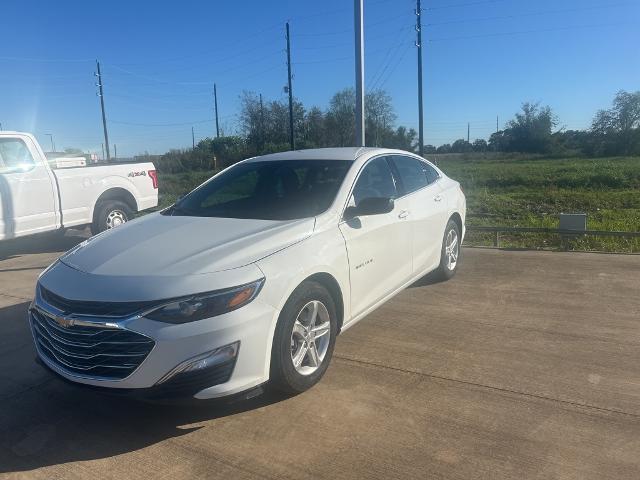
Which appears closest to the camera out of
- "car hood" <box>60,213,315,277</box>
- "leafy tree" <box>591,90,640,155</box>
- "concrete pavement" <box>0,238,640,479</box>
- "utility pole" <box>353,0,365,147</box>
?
"concrete pavement" <box>0,238,640,479</box>

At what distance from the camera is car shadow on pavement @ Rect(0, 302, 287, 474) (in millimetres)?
3107

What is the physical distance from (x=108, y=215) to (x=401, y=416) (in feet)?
24.9

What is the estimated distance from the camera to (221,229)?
3902 millimetres

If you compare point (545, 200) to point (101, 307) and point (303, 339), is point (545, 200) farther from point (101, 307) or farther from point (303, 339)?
point (101, 307)

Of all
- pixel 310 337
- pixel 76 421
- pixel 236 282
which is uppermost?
pixel 236 282

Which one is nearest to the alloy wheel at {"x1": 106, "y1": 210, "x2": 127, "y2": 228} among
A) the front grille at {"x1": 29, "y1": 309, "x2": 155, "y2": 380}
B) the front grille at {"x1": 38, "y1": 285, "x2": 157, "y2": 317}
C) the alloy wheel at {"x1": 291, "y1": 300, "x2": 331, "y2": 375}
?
the front grille at {"x1": 29, "y1": 309, "x2": 155, "y2": 380}

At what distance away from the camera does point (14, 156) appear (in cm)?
839

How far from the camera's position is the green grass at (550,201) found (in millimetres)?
12188

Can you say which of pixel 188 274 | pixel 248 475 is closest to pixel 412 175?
pixel 188 274

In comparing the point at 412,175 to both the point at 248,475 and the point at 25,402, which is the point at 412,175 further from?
the point at 25,402

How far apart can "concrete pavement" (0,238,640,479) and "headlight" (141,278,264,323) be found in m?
0.77

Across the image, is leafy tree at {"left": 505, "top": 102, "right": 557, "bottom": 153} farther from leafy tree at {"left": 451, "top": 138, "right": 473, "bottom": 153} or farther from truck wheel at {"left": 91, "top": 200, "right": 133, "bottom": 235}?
truck wheel at {"left": 91, "top": 200, "right": 133, "bottom": 235}

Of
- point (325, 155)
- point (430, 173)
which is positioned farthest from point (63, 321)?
point (430, 173)

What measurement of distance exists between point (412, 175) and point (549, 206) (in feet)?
70.0
